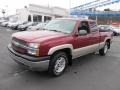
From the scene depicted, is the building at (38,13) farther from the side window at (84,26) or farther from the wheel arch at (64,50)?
the wheel arch at (64,50)

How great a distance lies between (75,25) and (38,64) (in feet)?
7.03

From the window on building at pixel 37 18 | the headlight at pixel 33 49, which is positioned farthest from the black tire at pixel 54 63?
the window on building at pixel 37 18

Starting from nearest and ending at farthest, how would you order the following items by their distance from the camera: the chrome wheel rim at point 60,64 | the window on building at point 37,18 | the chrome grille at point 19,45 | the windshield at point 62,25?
the chrome grille at point 19,45, the chrome wheel rim at point 60,64, the windshield at point 62,25, the window on building at point 37,18

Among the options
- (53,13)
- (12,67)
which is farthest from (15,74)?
(53,13)

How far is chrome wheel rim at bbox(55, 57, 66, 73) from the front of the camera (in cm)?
555

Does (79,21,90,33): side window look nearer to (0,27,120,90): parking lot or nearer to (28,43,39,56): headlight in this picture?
(0,27,120,90): parking lot

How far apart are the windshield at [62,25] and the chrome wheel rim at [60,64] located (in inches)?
40.4

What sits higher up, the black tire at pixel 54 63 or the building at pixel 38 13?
the building at pixel 38 13

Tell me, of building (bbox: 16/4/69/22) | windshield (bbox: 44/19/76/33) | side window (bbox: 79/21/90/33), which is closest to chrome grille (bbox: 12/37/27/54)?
windshield (bbox: 44/19/76/33)

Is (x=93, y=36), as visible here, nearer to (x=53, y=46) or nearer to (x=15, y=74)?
(x=53, y=46)

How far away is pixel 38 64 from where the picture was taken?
4875mm

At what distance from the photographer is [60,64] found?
5715 mm

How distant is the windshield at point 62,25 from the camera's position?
20.2ft

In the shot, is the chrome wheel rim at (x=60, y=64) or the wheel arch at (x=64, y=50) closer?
the wheel arch at (x=64, y=50)
